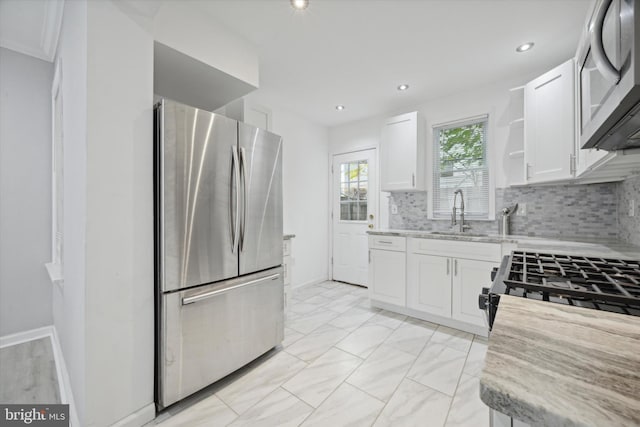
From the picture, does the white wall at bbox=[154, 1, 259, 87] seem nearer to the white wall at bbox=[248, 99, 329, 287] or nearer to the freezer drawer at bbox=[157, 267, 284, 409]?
the white wall at bbox=[248, 99, 329, 287]

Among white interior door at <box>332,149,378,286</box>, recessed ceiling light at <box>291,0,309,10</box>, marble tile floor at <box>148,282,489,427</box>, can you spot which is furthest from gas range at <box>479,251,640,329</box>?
white interior door at <box>332,149,378,286</box>

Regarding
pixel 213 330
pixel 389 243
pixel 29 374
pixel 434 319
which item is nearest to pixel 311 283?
pixel 389 243

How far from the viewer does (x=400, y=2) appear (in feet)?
5.88

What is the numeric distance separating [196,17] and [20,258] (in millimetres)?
2662

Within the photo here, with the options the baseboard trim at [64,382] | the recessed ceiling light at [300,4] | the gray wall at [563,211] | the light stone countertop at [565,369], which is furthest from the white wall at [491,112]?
the baseboard trim at [64,382]

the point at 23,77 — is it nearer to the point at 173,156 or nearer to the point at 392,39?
the point at 173,156

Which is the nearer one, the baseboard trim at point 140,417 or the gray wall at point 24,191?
the baseboard trim at point 140,417

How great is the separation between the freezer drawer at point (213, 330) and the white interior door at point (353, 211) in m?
2.23

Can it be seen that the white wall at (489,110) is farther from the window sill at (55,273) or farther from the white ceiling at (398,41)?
the window sill at (55,273)

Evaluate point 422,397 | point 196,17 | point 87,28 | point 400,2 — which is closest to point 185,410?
point 422,397

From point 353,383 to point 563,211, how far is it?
2.53 meters

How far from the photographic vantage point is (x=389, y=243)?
308cm

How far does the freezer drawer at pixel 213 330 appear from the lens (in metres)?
1.52

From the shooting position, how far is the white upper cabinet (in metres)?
3.26
